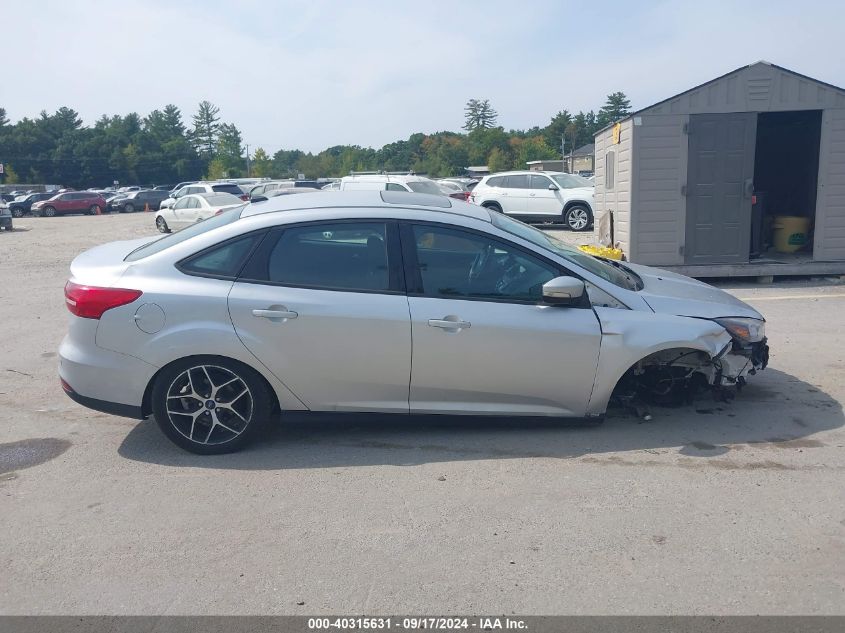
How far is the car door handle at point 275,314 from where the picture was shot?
4.77 meters

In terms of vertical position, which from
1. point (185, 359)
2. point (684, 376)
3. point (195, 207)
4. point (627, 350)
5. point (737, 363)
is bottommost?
point (684, 376)

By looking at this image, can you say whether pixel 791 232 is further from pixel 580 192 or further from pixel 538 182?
pixel 538 182

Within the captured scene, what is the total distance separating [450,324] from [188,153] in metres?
107

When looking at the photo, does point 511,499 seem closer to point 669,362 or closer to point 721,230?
point 669,362

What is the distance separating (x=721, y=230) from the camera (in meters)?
11.3

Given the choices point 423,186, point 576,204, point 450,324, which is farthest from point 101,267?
point 576,204

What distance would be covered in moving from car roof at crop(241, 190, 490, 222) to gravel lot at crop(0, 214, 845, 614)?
144cm

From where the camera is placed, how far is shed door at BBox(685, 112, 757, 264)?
432 inches

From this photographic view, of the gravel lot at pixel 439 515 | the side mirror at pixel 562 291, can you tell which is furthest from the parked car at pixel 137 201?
the side mirror at pixel 562 291

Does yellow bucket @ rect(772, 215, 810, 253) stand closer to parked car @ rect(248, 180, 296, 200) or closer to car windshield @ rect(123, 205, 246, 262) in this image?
car windshield @ rect(123, 205, 246, 262)

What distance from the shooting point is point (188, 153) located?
342 ft

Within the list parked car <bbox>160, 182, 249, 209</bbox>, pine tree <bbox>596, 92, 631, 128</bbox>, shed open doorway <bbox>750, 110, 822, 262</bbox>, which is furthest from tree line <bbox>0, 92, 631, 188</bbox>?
shed open doorway <bbox>750, 110, 822, 262</bbox>
